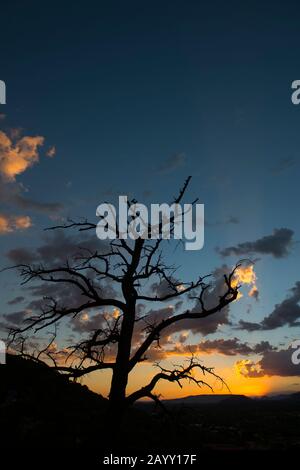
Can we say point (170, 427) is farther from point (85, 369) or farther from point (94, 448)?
point (85, 369)

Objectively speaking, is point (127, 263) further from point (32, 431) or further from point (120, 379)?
point (32, 431)

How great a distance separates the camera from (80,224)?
11.2 m

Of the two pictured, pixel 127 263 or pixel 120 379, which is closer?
pixel 120 379

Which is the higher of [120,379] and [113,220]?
[113,220]

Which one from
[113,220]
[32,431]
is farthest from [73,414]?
[113,220]

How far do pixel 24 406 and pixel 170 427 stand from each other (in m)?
19.3

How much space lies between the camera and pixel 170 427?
10555 millimetres

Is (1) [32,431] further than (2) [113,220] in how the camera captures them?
Yes
